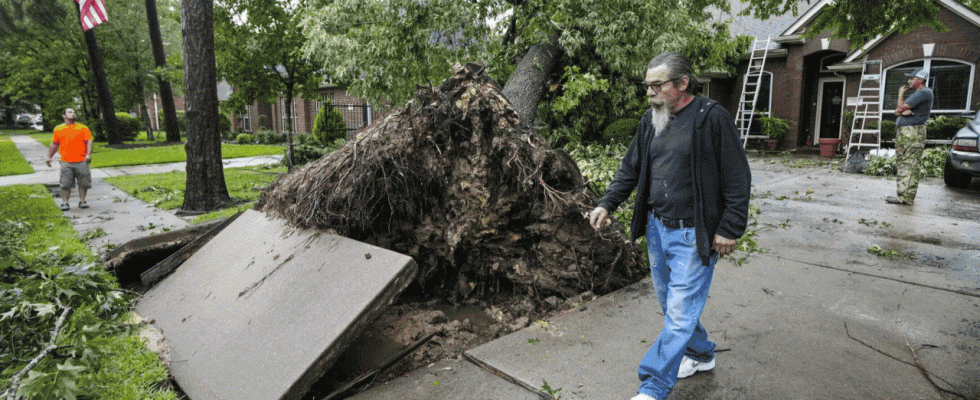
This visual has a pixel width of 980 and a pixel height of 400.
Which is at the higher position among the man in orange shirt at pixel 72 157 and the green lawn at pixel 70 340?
the man in orange shirt at pixel 72 157

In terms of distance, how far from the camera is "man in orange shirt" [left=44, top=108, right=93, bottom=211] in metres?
8.81

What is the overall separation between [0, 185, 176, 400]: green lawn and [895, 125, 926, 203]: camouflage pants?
944 centimetres

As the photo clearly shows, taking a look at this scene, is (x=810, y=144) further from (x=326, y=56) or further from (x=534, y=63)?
(x=326, y=56)

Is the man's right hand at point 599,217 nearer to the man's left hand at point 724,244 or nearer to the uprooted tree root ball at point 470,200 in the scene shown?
the man's left hand at point 724,244

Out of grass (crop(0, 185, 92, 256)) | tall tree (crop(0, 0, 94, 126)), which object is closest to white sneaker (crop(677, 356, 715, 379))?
grass (crop(0, 185, 92, 256))

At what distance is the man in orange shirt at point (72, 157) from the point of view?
881 centimetres

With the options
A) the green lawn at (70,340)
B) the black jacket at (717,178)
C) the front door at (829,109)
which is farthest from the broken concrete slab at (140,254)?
the front door at (829,109)

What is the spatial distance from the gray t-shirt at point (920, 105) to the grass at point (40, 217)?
10655 mm

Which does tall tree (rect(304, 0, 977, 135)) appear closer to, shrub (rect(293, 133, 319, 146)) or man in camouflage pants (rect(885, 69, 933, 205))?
man in camouflage pants (rect(885, 69, 933, 205))

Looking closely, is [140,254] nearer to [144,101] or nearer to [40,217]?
[40,217]

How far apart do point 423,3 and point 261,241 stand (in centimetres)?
579

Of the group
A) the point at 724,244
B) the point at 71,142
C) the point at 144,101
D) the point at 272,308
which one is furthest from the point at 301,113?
the point at 724,244

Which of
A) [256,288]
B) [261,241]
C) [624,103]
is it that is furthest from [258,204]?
[624,103]

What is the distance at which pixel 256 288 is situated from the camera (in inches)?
146
